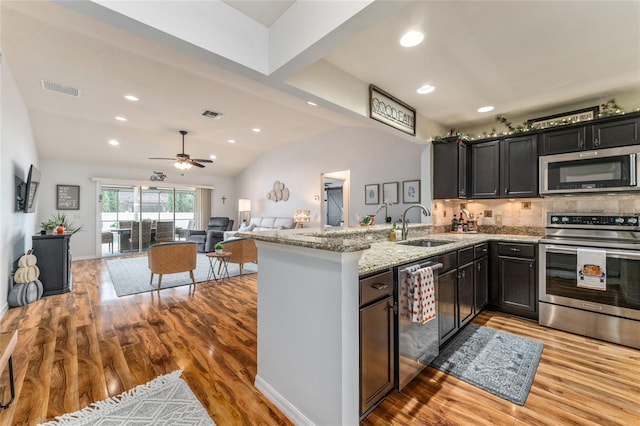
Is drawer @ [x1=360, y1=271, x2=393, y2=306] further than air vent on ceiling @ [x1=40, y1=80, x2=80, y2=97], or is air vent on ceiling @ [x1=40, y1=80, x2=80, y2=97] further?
air vent on ceiling @ [x1=40, y1=80, x2=80, y2=97]

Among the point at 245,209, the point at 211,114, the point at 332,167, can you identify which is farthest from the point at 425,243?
the point at 245,209

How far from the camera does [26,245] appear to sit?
185 inches

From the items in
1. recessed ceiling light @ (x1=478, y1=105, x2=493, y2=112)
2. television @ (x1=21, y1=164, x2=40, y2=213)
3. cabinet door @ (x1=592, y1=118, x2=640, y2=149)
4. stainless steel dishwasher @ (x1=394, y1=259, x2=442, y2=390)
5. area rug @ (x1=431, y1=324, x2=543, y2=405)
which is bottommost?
area rug @ (x1=431, y1=324, x2=543, y2=405)

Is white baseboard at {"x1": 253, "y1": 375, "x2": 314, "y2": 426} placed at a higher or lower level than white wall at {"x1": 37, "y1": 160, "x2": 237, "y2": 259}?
lower

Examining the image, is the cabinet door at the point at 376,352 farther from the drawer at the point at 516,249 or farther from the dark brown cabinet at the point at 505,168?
the dark brown cabinet at the point at 505,168

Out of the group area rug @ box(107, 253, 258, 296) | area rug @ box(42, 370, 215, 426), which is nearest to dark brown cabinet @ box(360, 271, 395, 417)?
area rug @ box(42, 370, 215, 426)

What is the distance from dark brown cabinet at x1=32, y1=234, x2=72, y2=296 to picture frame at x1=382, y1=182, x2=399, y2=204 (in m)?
5.27

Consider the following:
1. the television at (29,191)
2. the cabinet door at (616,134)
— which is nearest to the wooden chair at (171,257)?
the television at (29,191)

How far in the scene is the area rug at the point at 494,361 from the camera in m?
1.95

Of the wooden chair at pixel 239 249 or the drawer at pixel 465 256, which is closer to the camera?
the drawer at pixel 465 256

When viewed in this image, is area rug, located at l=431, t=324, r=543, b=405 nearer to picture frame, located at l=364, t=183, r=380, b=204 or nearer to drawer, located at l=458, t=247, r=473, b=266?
drawer, located at l=458, t=247, r=473, b=266

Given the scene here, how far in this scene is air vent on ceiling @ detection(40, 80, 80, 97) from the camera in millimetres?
3770

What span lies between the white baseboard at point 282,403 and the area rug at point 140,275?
326 centimetres

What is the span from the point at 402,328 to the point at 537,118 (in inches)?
132
